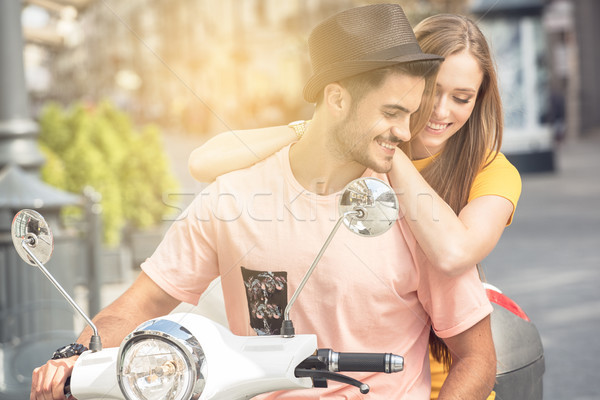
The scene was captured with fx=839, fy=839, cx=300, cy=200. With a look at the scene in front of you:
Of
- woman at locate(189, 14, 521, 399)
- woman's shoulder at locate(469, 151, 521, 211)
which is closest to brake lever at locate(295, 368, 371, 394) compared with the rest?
woman at locate(189, 14, 521, 399)

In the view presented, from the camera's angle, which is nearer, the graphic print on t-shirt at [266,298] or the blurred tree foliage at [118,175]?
the graphic print on t-shirt at [266,298]

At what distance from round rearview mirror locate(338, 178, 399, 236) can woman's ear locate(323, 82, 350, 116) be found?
0.37 metres

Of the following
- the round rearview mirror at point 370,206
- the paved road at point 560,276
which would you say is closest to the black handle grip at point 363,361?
the round rearview mirror at point 370,206

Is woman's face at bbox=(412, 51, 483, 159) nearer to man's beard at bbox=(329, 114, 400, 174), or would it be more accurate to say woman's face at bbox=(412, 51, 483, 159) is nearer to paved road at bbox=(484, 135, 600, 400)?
man's beard at bbox=(329, 114, 400, 174)

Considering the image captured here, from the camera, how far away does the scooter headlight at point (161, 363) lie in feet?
4.57

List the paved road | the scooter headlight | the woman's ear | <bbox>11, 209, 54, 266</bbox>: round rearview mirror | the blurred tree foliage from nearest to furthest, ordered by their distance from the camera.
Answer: the scooter headlight < <bbox>11, 209, 54, 266</bbox>: round rearview mirror < the woman's ear < the paved road < the blurred tree foliage

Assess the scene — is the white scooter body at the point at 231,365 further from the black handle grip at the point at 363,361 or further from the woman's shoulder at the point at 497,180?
the woman's shoulder at the point at 497,180

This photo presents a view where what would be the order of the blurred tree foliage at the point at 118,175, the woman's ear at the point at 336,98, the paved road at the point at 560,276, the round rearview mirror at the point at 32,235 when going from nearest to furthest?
the round rearview mirror at the point at 32,235, the woman's ear at the point at 336,98, the paved road at the point at 560,276, the blurred tree foliage at the point at 118,175

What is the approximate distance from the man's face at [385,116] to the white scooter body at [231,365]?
1.38ft

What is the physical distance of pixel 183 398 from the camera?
4.54 feet

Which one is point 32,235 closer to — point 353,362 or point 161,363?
point 161,363

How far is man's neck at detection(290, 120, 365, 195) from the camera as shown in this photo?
191 cm

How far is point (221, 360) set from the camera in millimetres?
1472

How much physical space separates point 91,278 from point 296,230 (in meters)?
3.84
